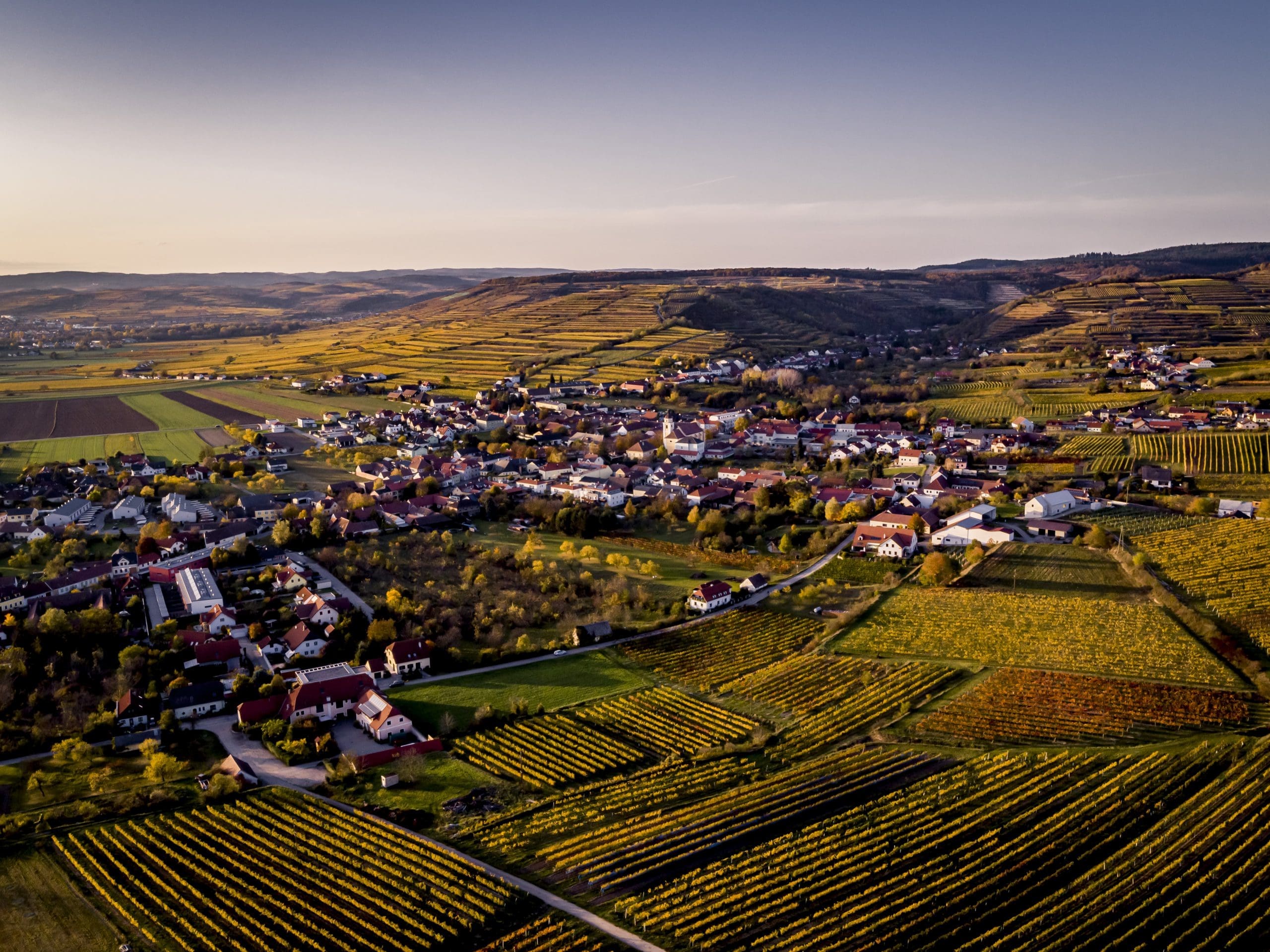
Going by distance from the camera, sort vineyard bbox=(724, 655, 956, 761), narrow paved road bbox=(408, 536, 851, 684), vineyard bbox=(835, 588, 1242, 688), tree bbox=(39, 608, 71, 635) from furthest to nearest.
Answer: tree bbox=(39, 608, 71, 635) → narrow paved road bbox=(408, 536, 851, 684) → vineyard bbox=(835, 588, 1242, 688) → vineyard bbox=(724, 655, 956, 761)

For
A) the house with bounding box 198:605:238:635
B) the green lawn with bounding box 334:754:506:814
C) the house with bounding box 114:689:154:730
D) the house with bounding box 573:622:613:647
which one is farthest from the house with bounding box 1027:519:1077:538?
the house with bounding box 114:689:154:730

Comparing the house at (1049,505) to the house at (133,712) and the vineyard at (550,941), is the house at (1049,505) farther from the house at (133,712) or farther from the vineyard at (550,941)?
the house at (133,712)

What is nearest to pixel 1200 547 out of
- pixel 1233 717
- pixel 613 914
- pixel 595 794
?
pixel 1233 717

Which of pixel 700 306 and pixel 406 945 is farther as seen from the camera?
pixel 700 306

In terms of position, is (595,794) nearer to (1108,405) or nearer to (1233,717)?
(1233,717)

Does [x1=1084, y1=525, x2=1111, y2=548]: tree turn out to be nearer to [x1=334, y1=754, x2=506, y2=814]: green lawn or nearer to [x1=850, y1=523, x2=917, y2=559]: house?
[x1=850, y1=523, x2=917, y2=559]: house

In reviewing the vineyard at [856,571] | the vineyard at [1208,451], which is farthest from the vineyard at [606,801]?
the vineyard at [1208,451]

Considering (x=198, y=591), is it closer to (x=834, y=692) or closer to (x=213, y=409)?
(x=834, y=692)
